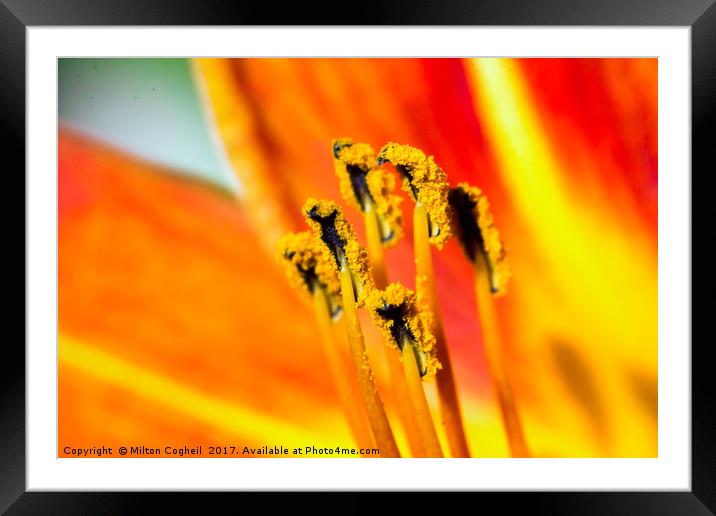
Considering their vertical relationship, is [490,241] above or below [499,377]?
above

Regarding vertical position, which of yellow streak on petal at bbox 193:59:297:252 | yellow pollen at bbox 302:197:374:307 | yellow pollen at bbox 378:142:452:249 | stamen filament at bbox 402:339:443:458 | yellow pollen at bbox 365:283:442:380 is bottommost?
stamen filament at bbox 402:339:443:458

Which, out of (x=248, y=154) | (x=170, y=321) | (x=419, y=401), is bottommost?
(x=419, y=401)

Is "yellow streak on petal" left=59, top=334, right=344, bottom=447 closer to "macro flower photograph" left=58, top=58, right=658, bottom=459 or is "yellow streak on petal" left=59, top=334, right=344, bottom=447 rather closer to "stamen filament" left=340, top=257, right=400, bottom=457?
"macro flower photograph" left=58, top=58, right=658, bottom=459

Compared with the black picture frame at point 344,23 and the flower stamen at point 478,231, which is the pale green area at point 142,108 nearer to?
the black picture frame at point 344,23

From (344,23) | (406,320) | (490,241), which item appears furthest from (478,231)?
(344,23)

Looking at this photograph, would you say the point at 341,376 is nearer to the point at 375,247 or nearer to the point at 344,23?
the point at 375,247

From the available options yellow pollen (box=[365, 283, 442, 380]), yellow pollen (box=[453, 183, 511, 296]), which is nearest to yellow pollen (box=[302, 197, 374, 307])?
yellow pollen (box=[365, 283, 442, 380])
